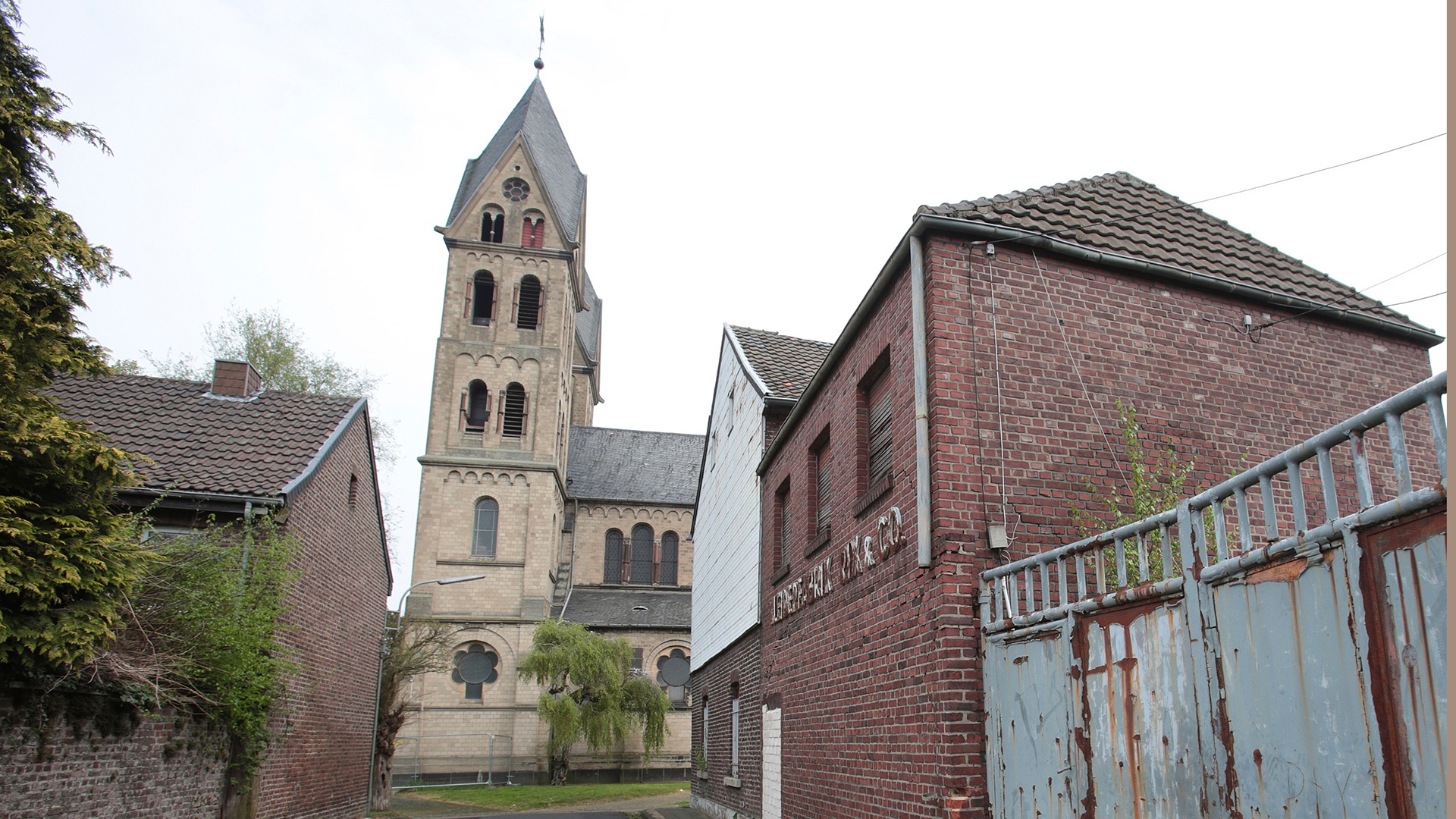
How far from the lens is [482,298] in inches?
1543

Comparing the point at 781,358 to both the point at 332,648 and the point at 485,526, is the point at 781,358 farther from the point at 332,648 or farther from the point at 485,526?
the point at 485,526

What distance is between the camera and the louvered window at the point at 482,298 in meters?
38.3

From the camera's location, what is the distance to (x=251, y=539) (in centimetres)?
1259

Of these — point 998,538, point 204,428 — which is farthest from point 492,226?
point 998,538

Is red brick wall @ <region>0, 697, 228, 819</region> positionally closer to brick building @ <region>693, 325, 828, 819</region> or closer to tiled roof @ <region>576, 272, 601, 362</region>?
brick building @ <region>693, 325, 828, 819</region>

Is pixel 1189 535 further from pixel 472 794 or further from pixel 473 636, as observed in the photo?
pixel 473 636

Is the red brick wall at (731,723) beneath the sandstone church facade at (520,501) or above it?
beneath

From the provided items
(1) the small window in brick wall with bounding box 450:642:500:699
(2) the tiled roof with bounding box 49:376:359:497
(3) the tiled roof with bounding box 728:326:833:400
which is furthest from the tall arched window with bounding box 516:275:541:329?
(3) the tiled roof with bounding box 728:326:833:400

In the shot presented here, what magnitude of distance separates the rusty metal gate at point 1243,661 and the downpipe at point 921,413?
62cm

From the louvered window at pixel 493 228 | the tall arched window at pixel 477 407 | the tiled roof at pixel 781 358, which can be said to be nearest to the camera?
the tiled roof at pixel 781 358

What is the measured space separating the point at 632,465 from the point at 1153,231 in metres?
37.4

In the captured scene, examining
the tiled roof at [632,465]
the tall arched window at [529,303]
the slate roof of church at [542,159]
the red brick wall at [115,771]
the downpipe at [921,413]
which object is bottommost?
the red brick wall at [115,771]

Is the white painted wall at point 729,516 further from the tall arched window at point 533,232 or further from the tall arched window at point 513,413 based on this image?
the tall arched window at point 533,232

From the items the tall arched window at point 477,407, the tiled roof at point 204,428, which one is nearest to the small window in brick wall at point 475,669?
the tall arched window at point 477,407
